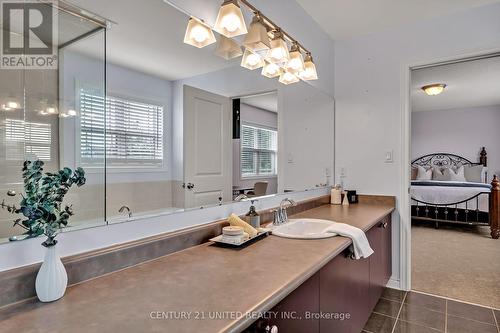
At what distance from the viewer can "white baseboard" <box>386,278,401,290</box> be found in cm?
269

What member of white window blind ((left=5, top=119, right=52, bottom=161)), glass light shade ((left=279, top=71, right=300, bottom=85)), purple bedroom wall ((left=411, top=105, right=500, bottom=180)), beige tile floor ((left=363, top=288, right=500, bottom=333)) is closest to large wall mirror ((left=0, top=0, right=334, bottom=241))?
white window blind ((left=5, top=119, right=52, bottom=161))

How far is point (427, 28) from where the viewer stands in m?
2.57

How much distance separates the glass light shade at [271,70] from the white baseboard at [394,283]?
2161 mm

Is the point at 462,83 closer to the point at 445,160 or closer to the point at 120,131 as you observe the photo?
the point at 445,160

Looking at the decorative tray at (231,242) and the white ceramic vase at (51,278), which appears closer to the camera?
the white ceramic vase at (51,278)

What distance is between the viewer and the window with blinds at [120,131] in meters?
1.06

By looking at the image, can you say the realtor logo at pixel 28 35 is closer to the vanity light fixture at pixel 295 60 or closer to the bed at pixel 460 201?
the vanity light fixture at pixel 295 60

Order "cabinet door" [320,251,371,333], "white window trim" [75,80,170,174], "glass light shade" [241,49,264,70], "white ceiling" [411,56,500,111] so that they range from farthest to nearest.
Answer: "white ceiling" [411,56,500,111]
"glass light shade" [241,49,264,70]
"cabinet door" [320,251,371,333]
"white window trim" [75,80,170,174]

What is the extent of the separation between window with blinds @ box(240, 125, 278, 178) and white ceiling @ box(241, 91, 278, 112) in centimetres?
17

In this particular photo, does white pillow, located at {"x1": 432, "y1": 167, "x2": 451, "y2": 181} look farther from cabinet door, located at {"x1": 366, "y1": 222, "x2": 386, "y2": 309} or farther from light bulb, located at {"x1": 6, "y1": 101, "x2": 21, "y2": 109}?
light bulb, located at {"x1": 6, "y1": 101, "x2": 21, "y2": 109}

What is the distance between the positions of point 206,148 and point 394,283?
2270 millimetres

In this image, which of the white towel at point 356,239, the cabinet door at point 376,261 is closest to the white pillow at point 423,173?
the cabinet door at point 376,261

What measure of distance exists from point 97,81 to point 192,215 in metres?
0.71

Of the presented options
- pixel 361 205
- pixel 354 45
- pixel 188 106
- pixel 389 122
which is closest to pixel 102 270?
pixel 188 106
